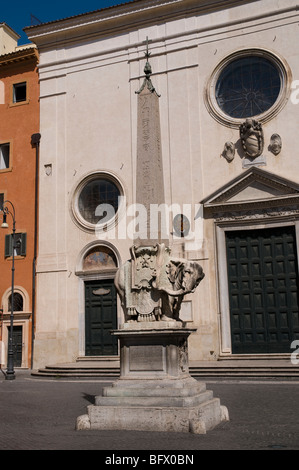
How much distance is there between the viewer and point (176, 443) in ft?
22.5

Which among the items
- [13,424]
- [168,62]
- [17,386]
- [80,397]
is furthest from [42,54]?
[13,424]

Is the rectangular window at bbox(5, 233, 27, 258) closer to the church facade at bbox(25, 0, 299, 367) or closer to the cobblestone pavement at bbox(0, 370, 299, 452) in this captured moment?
the church facade at bbox(25, 0, 299, 367)

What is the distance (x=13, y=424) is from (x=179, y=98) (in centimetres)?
1542

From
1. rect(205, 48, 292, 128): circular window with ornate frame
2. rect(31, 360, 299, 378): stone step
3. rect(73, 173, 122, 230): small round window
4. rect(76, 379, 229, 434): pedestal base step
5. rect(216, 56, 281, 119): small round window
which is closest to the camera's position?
rect(76, 379, 229, 434): pedestal base step

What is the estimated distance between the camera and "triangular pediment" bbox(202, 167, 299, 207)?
757 inches

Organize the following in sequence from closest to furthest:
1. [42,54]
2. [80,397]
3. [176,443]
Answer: [176,443] < [80,397] < [42,54]

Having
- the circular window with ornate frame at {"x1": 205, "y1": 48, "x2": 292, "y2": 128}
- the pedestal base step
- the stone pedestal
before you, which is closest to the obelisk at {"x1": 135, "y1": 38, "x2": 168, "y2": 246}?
the stone pedestal

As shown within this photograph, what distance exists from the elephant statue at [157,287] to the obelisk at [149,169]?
342mm

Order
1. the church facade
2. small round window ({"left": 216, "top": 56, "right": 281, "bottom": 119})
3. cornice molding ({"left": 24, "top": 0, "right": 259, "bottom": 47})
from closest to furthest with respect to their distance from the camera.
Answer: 1. the church facade
2. small round window ({"left": 216, "top": 56, "right": 281, "bottom": 119})
3. cornice molding ({"left": 24, "top": 0, "right": 259, "bottom": 47})

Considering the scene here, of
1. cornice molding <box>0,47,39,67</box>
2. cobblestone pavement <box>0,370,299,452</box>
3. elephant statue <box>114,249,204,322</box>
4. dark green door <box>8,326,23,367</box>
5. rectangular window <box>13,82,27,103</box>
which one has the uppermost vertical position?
cornice molding <box>0,47,39,67</box>

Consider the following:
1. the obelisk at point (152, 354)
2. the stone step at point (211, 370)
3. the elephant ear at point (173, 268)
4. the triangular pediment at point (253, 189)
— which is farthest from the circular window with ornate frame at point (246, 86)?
the elephant ear at point (173, 268)

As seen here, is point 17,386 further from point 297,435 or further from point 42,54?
point 42,54

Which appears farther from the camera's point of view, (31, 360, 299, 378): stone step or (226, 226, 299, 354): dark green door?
(226, 226, 299, 354): dark green door

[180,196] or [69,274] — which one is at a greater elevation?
[180,196]
